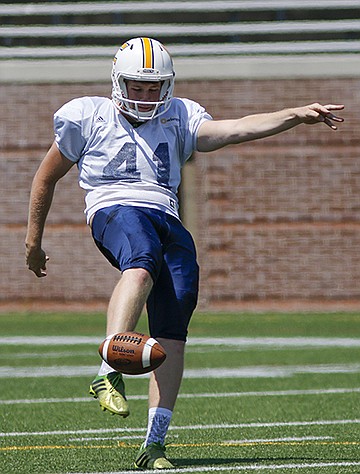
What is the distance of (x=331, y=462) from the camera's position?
5562mm

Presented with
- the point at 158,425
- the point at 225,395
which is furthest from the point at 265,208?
the point at 158,425

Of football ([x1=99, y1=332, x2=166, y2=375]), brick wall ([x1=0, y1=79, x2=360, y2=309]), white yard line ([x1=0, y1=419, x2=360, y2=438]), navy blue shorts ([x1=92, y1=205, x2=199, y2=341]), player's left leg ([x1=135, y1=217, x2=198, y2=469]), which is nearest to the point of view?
football ([x1=99, y1=332, x2=166, y2=375])

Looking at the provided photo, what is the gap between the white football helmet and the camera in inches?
225

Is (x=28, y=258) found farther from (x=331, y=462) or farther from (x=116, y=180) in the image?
(x=331, y=462)

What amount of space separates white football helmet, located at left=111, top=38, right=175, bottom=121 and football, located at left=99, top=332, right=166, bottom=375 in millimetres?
1170

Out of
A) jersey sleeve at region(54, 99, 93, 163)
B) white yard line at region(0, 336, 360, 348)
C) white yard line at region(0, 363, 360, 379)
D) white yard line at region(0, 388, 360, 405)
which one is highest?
jersey sleeve at region(54, 99, 93, 163)

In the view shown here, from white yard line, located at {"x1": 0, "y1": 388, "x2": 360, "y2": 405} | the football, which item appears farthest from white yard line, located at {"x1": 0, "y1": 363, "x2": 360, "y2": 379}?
the football

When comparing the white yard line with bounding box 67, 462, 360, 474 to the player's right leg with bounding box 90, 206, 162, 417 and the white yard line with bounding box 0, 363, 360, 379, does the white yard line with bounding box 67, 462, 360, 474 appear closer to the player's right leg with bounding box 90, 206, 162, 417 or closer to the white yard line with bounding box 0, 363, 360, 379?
the player's right leg with bounding box 90, 206, 162, 417

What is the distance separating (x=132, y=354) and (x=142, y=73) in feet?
4.54

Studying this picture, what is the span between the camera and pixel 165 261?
5695 millimetres

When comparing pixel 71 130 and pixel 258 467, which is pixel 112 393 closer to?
pixel 258 467

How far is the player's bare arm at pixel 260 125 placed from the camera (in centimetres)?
550

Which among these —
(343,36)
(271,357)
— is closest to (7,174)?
(343,36)

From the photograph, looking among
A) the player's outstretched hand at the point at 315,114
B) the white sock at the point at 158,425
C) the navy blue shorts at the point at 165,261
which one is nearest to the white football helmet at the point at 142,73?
the navy blue shorts at the point at 165,261
